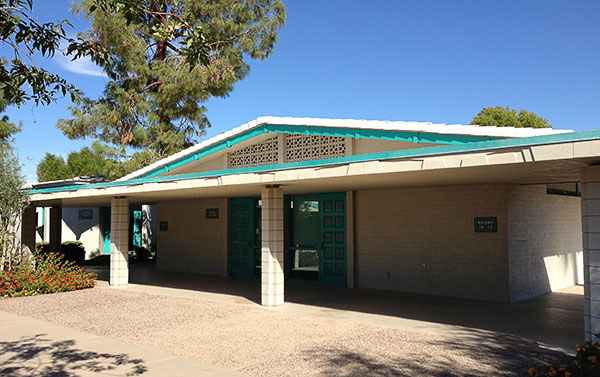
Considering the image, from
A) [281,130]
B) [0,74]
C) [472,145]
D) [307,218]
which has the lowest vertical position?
[307,218]

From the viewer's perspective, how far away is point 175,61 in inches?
1083

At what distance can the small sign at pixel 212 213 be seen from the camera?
57.8ft

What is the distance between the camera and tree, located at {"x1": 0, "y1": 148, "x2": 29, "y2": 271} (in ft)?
46.2

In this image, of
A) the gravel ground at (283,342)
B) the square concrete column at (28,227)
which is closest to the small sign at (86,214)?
the square concrete column at (28,227)

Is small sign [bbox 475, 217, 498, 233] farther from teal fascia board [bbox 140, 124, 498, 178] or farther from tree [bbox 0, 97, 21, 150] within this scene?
tree [bbox 0, 97, 21, 150]

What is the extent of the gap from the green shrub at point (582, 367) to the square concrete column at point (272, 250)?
6118 millimetres

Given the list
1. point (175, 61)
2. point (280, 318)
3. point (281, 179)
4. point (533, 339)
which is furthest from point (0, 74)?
point (175, 61)

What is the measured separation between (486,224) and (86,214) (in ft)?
69.2

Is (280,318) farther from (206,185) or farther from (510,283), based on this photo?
(510,283)

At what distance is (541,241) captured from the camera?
490 inches

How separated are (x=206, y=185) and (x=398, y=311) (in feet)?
15.9

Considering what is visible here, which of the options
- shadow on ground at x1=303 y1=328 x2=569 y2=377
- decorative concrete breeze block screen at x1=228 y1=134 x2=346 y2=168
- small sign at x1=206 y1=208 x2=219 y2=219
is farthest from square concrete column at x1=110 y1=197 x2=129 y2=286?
shadow on ground at x1=303 y1=328 x2=569 y2=377

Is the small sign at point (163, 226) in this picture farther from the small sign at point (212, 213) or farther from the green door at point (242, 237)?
the green door at point (242, 237)

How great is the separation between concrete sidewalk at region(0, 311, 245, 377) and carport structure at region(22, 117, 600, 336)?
3.92m
